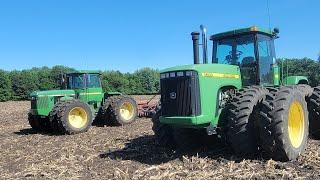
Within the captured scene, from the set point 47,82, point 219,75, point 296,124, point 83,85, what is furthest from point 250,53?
point 47,82

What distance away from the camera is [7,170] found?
892 cm

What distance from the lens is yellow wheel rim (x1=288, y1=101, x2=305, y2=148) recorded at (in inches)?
329

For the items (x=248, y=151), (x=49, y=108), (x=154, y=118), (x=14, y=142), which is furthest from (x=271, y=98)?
(x=49, y=108)

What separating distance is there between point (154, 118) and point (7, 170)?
321cm

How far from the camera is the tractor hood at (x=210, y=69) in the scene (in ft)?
27.2

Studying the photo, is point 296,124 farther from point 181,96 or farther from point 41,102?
point 41,102

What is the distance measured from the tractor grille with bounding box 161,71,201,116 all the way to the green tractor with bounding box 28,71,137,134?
702 centimetres

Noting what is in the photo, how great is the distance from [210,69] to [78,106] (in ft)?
26.4

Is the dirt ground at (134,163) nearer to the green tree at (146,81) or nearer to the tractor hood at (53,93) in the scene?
the tractor hood at (53,93)

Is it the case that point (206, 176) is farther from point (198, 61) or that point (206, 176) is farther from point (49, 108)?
point (49, 108)

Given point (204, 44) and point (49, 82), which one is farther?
point (49, 82)

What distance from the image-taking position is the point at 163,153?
934 centimetres

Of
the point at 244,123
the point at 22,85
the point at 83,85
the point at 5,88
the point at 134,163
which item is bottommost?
the point at 134,163

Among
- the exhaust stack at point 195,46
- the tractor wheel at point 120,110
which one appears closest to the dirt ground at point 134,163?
the exhaust stack at point 195,46
